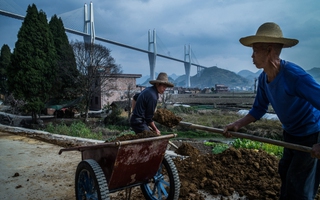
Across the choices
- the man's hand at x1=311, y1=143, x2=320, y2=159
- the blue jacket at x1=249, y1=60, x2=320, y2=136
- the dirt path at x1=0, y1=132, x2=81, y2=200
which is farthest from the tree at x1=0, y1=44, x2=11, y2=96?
the man's hand at x1=311, y1=143, x2=320, y2=159

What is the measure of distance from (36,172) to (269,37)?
4.50 m

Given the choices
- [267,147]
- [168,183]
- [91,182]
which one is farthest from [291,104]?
[267,147]

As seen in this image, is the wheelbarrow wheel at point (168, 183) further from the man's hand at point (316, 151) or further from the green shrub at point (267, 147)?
the green shrub at point (267, 147)

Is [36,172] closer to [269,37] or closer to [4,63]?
[269,37]

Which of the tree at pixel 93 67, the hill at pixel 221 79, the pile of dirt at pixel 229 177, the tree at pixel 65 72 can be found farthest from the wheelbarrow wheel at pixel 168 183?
the hill at pixel 221 79

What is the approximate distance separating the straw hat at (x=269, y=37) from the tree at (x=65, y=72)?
18.5m

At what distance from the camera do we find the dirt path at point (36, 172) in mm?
3793

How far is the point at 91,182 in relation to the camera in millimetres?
2850

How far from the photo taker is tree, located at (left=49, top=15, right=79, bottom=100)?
63.5ft

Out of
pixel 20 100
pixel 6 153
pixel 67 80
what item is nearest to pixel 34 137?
pixel 6 153

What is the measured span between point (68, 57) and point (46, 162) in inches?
625

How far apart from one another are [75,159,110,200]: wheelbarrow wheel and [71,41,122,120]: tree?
1683cm

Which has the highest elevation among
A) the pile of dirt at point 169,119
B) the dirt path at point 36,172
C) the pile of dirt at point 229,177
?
the pile of dirt at point 169,119

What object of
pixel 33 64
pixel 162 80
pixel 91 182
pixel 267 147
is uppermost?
pixel 33 64
